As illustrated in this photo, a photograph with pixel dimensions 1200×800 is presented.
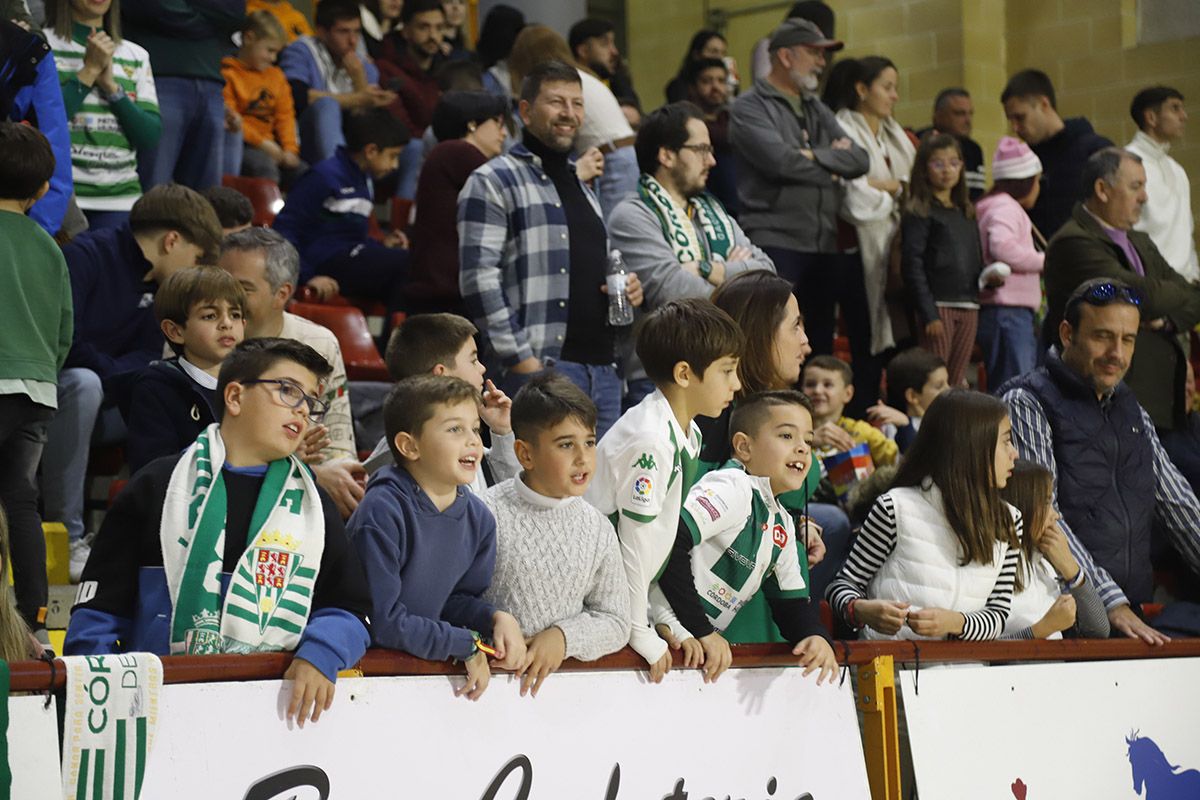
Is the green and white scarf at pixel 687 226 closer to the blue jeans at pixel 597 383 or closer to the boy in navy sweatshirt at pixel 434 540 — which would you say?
the blue jeans at pixel 597 383

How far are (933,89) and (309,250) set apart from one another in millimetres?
7064

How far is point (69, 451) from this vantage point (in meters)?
5.51

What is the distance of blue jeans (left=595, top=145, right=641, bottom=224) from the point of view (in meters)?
8.06

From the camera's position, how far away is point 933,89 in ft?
44.4

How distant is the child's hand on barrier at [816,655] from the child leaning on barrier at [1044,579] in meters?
1.15

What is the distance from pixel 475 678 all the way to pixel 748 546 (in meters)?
1.16

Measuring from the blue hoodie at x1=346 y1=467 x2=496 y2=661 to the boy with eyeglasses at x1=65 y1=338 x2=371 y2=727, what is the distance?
0.32 ft

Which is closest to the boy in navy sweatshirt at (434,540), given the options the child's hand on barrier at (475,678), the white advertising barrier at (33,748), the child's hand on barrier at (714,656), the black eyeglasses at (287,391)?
the child's hand on barrier at (475,678)

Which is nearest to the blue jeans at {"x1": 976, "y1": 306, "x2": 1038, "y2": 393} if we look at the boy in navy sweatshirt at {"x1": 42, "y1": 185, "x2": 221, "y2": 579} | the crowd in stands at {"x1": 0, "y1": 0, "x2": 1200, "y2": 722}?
the crowd in stands at {"x1": 0, "y1": 0, "x2": 1200, "y2": 722}

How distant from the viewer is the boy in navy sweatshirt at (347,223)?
8.08 m

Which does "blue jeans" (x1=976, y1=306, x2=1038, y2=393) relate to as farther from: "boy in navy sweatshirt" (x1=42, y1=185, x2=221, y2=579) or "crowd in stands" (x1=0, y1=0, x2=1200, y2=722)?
"boy in navy sweatshirt" (x1=42, y1=185, x2=221, y2=579)

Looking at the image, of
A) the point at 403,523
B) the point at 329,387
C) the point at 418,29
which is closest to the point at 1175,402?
the point at 329,387

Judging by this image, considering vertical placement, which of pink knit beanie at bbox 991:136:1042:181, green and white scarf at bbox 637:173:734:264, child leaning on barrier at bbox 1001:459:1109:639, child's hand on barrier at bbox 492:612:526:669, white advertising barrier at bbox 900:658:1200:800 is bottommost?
white advertising barrier at bbox 900:658:1200:800

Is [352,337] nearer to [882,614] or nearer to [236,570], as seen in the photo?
[882,614]
